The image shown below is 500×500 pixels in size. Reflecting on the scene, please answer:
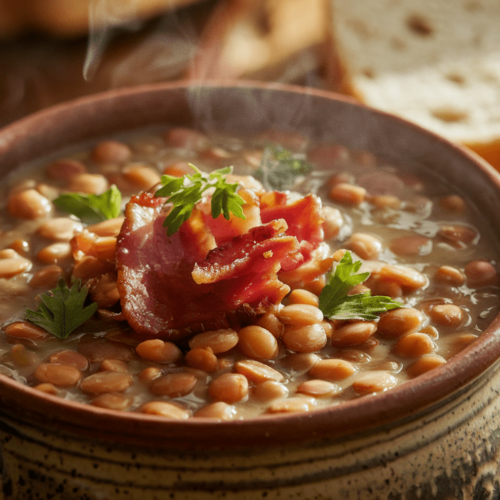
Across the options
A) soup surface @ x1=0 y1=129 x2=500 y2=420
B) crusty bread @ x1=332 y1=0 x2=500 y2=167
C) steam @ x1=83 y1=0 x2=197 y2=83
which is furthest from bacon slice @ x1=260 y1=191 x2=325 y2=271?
steam @ x1=83 y1=0 x2=197 y2=83

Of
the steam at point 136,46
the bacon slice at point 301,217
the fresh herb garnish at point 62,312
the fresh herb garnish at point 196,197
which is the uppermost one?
the fresh herb garnish at point 196,197

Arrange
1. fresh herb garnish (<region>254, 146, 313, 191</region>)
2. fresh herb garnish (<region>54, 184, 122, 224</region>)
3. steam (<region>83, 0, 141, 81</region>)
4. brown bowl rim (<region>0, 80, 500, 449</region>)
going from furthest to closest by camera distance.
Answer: steam (<region>83, 0, 141, 81</region>)
fresh herb garnish (<region>254, 146, 313, 191</region>)
fresh herb garnish (<region>54, 184, 122, 224</region>)
brown bowl rim (<region>0, 80, 500, 449</region>)

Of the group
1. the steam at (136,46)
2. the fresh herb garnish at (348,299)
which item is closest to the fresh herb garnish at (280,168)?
the fresh herb garnish at (348,299)

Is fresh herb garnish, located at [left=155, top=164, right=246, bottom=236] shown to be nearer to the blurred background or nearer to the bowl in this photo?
the bowl

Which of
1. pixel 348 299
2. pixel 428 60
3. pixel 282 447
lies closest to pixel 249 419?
pixel 282 447

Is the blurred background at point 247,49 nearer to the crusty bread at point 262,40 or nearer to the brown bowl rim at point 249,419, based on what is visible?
the crusty bread at point 262,40

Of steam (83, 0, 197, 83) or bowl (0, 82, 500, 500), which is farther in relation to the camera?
steam (83, 0, 197, 83)
